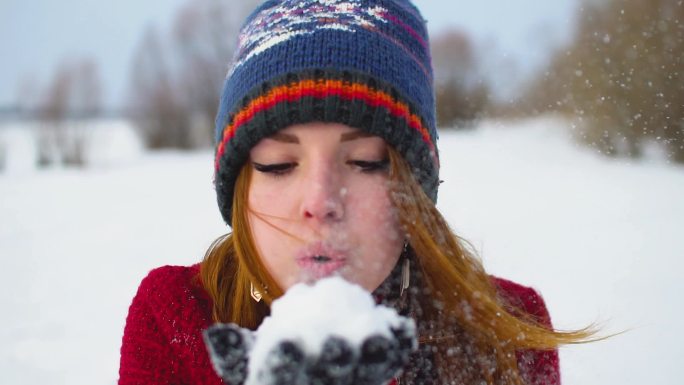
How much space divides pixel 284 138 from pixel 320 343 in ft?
1.69

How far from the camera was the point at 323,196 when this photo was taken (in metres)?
1.04

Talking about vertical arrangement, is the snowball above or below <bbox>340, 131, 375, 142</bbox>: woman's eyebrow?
below

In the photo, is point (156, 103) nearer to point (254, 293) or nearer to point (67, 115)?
point (67, 115)

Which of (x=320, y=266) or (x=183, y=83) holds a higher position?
(x=183, y=83)

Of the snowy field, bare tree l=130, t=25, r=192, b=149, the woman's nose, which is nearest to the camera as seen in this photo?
the woman's nose

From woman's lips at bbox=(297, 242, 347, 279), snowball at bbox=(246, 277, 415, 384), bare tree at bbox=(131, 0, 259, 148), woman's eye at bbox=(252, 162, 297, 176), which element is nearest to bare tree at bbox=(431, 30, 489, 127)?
woman's eye at bbox=(252, 162, 297, 176)

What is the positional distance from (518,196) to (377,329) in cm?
505

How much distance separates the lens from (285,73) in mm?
1184

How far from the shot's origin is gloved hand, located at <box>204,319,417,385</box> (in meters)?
0.77

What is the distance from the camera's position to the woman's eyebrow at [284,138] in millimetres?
1138

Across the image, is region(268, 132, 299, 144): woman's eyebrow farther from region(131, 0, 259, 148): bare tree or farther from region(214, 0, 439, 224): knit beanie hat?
region(131, 0, 259, 148): bare tree

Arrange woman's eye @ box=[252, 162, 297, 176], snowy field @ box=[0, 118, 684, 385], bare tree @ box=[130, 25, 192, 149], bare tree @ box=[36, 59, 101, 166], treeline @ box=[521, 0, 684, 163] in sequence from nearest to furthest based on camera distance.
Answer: woman's eye @ box=[252, 162, 297, 176], snowy field @ box=[0, 118, 684, 385], treeline @ box=[521, 0, 684, 163], bare tree @ box=[36, 59, 101, 166], bare tree @ box=[130, 25, 192, 149]

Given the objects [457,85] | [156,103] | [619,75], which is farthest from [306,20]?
[156,103]

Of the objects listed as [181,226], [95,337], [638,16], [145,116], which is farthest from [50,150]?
[638,16]
